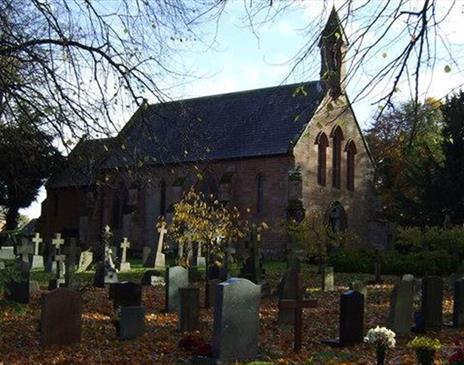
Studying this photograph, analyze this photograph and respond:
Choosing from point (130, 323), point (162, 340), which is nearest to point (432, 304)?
point (162, 340)

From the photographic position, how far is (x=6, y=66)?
10992 mm

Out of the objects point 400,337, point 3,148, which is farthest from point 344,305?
point 3,148

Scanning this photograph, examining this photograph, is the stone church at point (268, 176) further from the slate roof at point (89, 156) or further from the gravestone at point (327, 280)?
the slate roof at point (89, 156)

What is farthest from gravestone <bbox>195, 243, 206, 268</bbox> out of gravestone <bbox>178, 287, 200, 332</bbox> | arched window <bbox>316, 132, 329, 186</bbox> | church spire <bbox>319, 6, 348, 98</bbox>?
church spire <bbox>319, 6, 348, 98</bbox>

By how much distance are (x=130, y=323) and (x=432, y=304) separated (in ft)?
16.8

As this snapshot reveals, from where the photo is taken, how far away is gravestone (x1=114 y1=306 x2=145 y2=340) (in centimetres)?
1111

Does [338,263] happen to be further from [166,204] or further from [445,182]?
[166,204]

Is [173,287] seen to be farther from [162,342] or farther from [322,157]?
[322,157]

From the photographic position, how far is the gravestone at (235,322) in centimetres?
931

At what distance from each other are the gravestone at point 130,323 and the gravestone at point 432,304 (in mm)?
4803

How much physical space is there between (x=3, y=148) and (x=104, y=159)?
11.2 feet

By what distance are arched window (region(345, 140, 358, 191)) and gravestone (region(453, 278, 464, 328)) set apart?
27.8 m

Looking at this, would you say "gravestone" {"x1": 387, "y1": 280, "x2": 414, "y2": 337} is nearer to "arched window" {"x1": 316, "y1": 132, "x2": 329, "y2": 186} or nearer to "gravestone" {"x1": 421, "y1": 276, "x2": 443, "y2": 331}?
"gravestone" {"x1": 421, "y1": 276, "x2": 443, "y2": 331}

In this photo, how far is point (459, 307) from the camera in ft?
40.7
